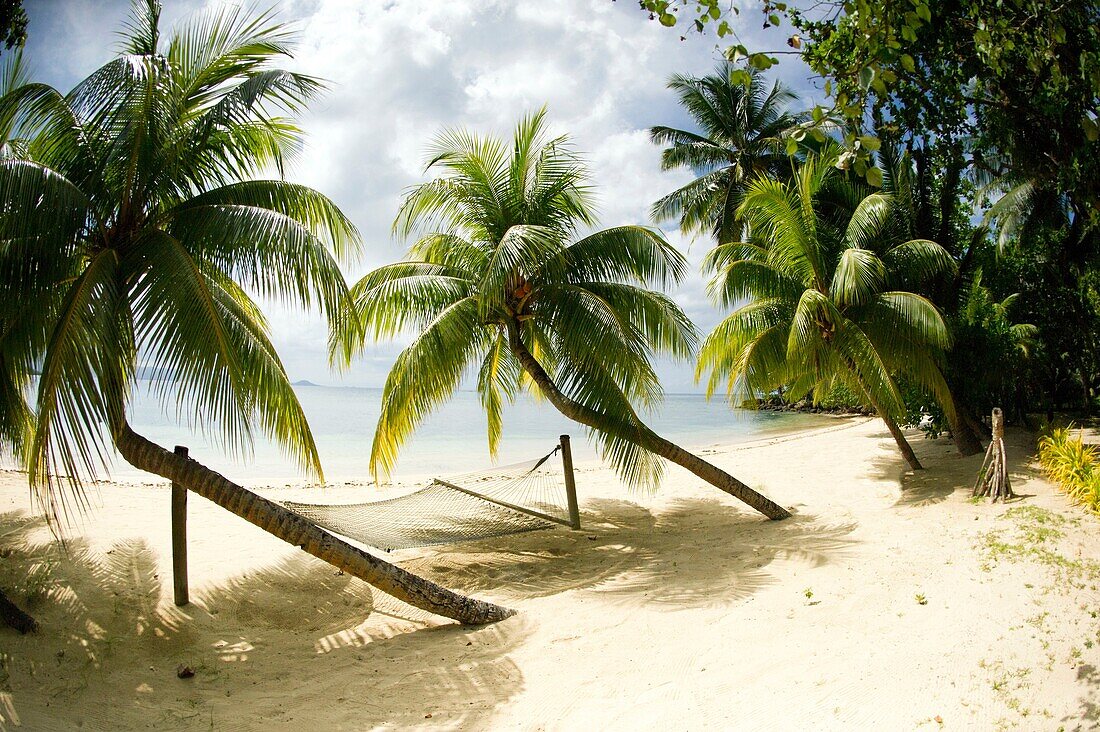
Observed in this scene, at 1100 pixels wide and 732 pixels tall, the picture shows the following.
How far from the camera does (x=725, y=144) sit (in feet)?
53.8

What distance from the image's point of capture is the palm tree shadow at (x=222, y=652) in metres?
3.82

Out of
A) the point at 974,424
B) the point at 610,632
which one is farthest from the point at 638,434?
the point at 974,424

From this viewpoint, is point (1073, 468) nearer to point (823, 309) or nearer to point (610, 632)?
point (823, 309)

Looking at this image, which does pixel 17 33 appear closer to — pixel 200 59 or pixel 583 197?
pixel 200 59

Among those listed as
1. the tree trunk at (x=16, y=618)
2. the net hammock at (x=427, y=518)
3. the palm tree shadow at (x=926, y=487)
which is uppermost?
the palm tree shadow at (x=926, y=487)

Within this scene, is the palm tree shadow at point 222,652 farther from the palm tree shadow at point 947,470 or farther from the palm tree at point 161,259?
the palm tree shadow at point 947,470

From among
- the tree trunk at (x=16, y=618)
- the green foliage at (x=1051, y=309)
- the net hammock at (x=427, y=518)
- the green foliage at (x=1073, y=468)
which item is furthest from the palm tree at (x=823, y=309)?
the tree trunk at (x=16, y=618)

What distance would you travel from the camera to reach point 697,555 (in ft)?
21.3

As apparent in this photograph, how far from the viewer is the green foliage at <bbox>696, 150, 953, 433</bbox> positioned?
7789 millimetres

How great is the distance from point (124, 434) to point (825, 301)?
7.25m

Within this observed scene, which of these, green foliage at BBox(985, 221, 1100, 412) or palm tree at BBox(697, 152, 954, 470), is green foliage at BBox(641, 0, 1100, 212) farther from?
green foliage at BBox(985, 221, 1100, 412)

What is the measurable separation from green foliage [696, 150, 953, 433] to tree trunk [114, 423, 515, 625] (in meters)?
5.02

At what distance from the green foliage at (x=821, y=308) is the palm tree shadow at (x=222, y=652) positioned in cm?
515

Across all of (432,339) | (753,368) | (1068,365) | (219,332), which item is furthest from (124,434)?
(1068,365)
